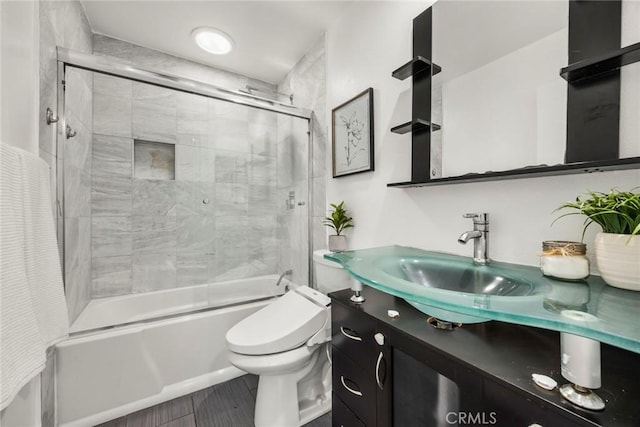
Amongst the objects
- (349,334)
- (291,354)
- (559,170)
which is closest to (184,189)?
(291,354)

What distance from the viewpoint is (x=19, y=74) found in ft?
3.08

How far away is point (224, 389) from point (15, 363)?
1.18 m

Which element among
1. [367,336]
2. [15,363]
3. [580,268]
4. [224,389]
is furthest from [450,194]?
[224,389]

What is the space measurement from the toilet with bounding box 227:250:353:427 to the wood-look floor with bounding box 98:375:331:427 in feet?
0.43

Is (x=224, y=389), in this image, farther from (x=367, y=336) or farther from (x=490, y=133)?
(x=490, y=133)

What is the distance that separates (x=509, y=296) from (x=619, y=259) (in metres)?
0.24

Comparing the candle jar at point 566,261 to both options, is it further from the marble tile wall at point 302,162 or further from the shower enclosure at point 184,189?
the shower enclosure at point 184,189

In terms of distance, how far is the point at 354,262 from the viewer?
0.92 meters

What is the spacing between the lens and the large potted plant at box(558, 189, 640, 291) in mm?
553

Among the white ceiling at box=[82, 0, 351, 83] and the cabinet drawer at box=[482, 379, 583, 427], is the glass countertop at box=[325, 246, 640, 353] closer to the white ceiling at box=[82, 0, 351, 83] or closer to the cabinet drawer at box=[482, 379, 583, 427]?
the cabinet drawer at box=[482, 379, 583, 427]

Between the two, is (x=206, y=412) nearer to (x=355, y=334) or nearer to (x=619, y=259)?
(x=355, y=334)

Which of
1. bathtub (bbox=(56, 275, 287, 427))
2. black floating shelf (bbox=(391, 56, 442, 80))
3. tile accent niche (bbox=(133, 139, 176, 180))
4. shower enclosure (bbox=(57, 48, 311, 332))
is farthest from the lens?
tile accent niche (bbox=(133, 139, 176, 180))

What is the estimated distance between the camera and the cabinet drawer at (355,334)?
0.86m

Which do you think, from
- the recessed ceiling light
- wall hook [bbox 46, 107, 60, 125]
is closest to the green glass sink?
wall hook [bbox 46, 107, 60, 125]
